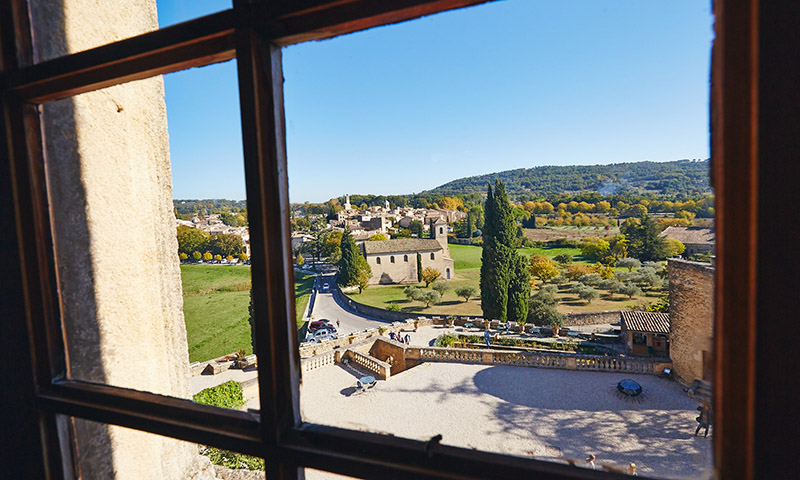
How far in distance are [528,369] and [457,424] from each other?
4653 millimetres

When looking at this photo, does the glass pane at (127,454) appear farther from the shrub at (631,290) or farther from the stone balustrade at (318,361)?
the shrub at (631,290)

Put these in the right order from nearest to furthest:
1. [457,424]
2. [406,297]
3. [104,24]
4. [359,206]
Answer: [104,24]
[457,424]
[406,297]
[359,206]

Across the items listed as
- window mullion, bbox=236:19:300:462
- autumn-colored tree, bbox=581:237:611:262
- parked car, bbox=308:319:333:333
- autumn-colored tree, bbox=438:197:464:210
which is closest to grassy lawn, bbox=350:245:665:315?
autumn-colored tree, bbox=581:237:611:262

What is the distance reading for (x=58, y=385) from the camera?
1275 mm

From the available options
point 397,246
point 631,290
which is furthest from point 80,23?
point 397,246

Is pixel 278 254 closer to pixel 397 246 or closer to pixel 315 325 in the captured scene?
pixel 315 325

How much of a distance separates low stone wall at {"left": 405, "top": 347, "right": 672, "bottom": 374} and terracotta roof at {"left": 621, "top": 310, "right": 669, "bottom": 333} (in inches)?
61.9

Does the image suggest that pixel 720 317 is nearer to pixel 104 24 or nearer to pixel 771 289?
pixel 771 289

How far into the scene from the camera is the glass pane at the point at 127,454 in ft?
5.00

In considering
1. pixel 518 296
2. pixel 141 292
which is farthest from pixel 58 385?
pixel 518 296

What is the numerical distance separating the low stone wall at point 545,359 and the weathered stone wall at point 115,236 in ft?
42.1

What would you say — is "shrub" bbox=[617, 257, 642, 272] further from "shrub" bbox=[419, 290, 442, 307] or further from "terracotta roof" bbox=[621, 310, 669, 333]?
"terracotta roof" bbox=[621, 310, 669, 333]

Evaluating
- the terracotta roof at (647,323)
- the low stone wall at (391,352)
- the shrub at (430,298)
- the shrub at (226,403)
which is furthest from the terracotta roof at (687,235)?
the shrub at (226,403)

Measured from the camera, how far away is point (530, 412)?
10555 millimetres
